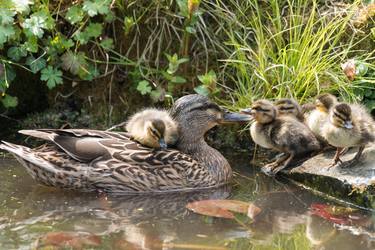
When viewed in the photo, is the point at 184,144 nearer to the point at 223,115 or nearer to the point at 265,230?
the point at 223,115

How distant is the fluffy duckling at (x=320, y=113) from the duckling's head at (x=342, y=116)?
0.28m

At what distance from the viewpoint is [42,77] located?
6719 mm

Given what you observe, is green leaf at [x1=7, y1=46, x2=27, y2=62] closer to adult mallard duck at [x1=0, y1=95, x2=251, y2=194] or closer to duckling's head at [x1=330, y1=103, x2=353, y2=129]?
adult mallard duck at [x1=0, y1=95, x2=251, y2=194]

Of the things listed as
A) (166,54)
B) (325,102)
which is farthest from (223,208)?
(166,54)

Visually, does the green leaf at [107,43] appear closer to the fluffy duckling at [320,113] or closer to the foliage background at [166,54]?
the foliage background at [166,54]

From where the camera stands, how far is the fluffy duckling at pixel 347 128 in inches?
222

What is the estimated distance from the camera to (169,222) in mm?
5098

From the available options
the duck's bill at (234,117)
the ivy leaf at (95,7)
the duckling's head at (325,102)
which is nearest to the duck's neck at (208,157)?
the duck's bill at (234,117)

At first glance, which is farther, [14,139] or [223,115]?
[14,139]

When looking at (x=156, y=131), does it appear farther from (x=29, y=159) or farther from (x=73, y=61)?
(x=73, y=61)

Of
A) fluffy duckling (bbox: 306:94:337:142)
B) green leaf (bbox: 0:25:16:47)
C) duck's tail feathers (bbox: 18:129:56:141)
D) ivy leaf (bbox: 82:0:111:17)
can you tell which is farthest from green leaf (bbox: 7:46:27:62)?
fluffy duckling (bbox: 306:94:337:142)

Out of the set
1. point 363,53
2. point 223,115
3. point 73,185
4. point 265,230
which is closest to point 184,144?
point 223,115

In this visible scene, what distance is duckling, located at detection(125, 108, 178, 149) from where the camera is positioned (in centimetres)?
575

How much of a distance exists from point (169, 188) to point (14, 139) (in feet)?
5.42
